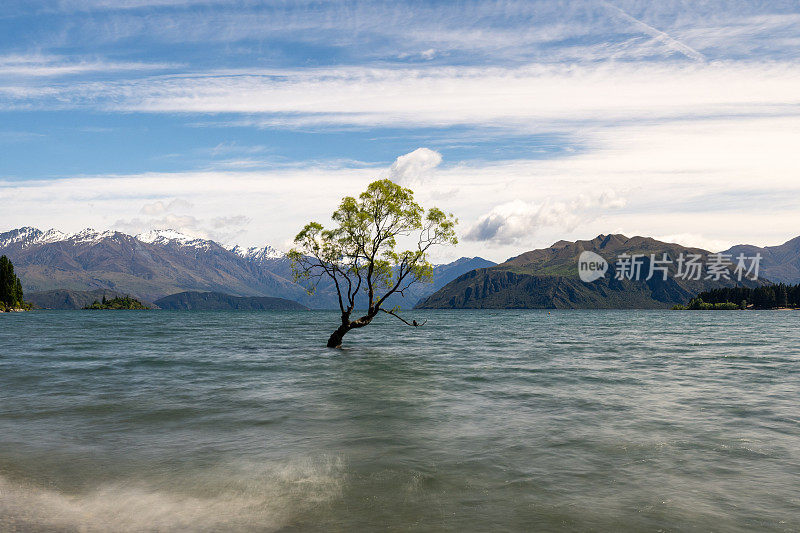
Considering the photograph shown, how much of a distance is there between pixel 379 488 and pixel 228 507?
13.6 feet

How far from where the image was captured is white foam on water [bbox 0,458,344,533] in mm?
12281

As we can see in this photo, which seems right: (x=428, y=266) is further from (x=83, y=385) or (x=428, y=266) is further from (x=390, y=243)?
(x=83, y=385)

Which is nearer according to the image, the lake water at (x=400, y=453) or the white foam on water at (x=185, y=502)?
the white foam on water at (x=185, y=502)

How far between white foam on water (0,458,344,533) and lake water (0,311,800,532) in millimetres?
69

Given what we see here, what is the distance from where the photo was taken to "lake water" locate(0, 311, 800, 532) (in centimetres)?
1298

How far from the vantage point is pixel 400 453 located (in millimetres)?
18484

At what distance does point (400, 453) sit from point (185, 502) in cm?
743

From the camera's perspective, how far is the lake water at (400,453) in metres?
13.0

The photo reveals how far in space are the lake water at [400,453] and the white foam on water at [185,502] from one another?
7 centimetres

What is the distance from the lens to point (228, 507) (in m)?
13.5

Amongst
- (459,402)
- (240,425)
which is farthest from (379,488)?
(459,402)

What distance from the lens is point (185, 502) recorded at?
13836 millimetres

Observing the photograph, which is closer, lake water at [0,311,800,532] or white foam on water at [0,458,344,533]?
white foam on water at [0,458,344,533]

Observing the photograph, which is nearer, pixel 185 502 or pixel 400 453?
pixel 185 502
